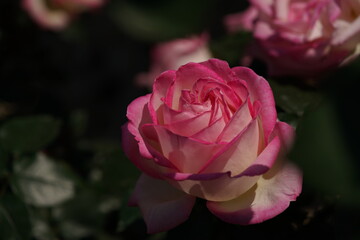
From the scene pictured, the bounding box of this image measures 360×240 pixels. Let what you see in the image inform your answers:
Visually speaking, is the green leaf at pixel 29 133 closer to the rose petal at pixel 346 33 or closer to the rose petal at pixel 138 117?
the rose petal at pixel 138 117

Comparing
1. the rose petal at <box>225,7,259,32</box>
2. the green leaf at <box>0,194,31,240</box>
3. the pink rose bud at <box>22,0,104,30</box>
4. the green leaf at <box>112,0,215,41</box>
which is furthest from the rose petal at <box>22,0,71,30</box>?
the green leaf at <box>0,194,31,240</box>

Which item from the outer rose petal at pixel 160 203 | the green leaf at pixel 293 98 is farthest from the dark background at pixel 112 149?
the outer rose petal at pixel 160 203

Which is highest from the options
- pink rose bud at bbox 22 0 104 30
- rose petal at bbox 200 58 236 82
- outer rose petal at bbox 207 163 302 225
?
rose petal at bbox 200 58 236 82

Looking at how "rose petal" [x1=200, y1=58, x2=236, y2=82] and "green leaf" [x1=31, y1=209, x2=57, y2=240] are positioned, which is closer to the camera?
"rose petal" [x1=200, y1=58, x2=236, y2=82]

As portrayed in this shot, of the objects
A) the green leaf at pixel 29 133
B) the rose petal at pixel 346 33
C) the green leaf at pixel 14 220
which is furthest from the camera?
the green leaf at pixel 29 133

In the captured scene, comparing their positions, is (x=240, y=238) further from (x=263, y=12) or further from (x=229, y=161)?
(x=263, y=12)

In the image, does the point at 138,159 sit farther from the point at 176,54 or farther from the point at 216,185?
the point at 176,54

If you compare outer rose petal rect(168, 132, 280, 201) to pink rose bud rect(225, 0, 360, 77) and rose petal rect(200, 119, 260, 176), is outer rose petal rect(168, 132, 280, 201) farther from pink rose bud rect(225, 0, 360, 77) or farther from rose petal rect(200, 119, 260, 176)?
pink rose bud rect(225, 0, 360, 77)
